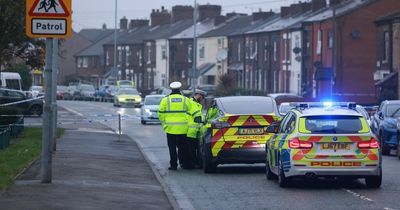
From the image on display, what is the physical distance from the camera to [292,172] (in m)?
17.1

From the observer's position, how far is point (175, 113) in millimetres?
21641

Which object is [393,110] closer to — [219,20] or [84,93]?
[219,20]

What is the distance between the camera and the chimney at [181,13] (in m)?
110

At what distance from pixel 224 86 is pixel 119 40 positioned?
1629 inches

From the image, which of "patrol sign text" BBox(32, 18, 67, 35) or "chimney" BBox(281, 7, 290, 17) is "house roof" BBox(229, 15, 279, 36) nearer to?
"chimney" BBox(281, 7, 290, 17)

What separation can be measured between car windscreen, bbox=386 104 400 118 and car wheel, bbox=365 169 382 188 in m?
12.9

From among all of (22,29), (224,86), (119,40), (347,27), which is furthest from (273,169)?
(119,40)

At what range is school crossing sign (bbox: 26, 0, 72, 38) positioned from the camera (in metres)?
15.8

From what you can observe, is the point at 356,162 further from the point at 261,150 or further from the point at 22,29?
the point at 22,29

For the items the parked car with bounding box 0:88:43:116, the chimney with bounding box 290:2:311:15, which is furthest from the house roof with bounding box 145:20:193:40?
the parked car with bounding box 0:88:43:116

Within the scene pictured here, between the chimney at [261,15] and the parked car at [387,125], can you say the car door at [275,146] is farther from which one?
the chimney at [261,15]

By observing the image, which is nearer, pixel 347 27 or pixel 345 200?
pixel 345 200

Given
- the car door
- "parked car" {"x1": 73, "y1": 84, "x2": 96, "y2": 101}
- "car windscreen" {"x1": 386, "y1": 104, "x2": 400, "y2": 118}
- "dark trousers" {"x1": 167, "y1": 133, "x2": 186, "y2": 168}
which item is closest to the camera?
the car door

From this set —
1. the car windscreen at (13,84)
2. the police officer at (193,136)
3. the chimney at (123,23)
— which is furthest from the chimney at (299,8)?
the police officer at (193,136)
